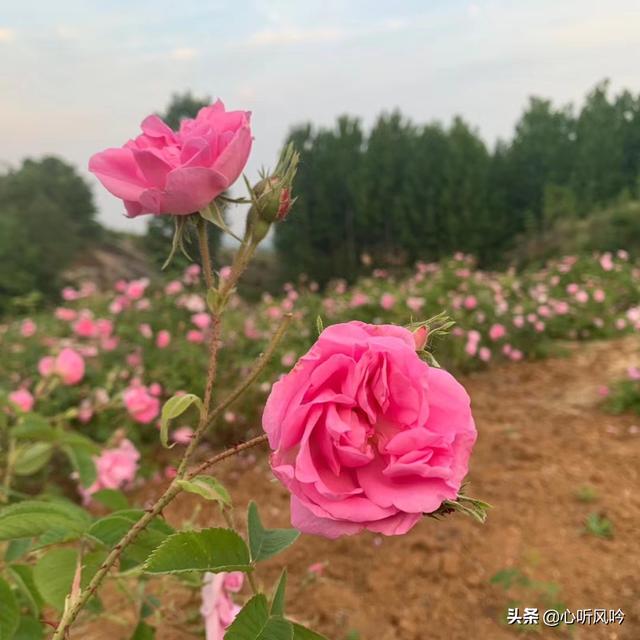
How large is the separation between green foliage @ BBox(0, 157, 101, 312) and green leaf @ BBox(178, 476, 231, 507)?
10.0m

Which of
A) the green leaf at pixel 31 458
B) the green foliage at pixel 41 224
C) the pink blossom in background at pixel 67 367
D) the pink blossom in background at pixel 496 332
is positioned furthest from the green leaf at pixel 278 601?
the green foliage at pixel 41 224

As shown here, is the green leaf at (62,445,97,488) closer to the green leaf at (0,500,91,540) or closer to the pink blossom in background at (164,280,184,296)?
the green leaf at (0,500,91,540)

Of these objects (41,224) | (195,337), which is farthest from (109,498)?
(41,224)

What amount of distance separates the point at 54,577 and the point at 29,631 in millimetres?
119

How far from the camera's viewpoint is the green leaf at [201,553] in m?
0.42

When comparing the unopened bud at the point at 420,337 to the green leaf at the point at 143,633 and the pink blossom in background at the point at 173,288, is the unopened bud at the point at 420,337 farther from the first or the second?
the pink blossom in background at the point at 173,288

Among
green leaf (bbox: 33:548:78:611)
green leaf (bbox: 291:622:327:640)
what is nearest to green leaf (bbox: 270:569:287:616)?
green leaf (bbox: 291:622:327:640)

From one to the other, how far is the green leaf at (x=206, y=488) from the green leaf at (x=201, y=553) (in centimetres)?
2

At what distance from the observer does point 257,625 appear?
0.46 m

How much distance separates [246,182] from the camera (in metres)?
0.53

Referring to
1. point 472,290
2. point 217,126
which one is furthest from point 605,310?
point 217,126

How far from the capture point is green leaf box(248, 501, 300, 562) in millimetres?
511

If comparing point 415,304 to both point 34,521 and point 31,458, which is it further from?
point 34,521

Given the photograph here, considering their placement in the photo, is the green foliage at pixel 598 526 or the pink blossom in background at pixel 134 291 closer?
the green foliage at pixel 598 526
